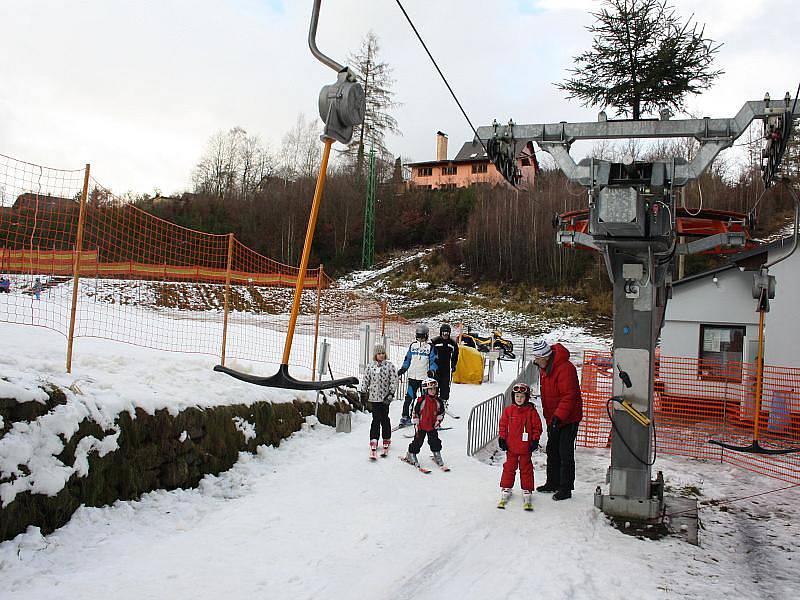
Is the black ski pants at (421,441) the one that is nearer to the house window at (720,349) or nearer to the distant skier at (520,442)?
the distant skier at (520,442)

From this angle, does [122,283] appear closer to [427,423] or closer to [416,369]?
[416,369]

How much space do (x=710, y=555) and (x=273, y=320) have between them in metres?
16.4

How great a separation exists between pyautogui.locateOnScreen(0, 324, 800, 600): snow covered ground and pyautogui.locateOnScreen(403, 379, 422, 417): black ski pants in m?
2.28

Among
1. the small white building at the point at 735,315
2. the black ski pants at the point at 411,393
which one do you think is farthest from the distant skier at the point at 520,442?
the small white building at the point at 735,315

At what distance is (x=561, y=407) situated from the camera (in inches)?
278

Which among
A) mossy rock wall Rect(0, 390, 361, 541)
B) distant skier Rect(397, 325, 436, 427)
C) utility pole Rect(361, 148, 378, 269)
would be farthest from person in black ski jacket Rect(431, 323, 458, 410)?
utility pole Rect(361, 148, 378, 269)

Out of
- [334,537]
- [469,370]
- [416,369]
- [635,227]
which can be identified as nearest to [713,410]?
[469,370]

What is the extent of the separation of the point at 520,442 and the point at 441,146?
62.6 metres

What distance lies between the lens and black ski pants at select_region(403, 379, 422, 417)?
33.8 feet

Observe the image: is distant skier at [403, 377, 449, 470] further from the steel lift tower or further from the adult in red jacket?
the steel lift tower

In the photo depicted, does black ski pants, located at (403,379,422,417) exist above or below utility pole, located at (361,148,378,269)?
below

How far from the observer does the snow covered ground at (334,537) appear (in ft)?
14.5

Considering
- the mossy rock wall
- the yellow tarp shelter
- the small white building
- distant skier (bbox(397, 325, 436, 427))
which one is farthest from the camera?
the yellow tarp shelter

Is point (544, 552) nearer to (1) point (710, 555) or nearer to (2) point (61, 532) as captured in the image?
(1) point (710, 555)
